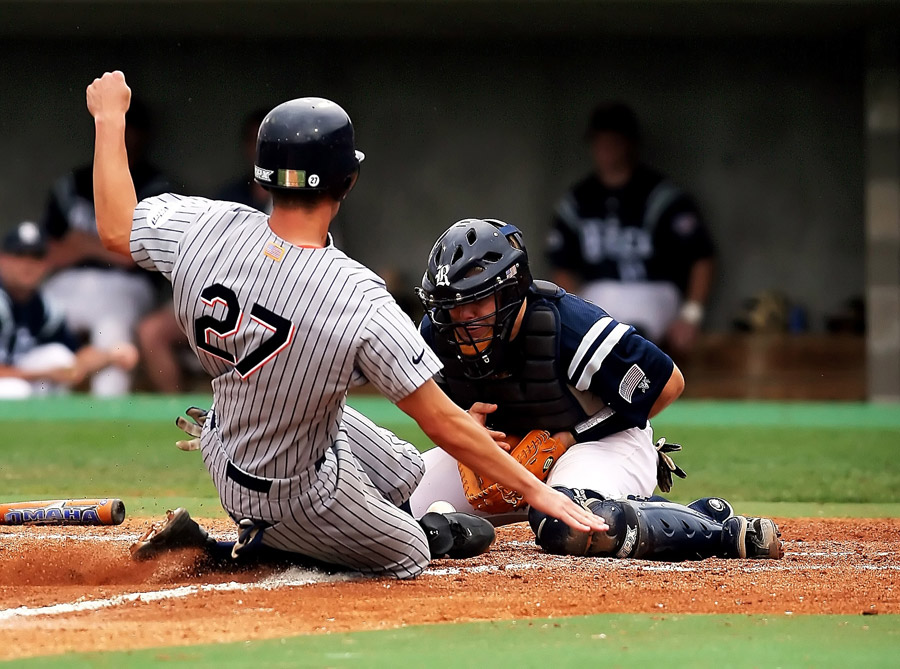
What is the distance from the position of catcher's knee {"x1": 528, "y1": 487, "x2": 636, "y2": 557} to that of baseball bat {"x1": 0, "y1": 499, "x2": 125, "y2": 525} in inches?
60.2

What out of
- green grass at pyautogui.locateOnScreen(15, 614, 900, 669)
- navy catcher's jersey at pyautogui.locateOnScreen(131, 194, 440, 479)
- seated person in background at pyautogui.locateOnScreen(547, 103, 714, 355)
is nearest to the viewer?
green grass at pyautogui.locateOnScreen(15, 614, 900, 669)

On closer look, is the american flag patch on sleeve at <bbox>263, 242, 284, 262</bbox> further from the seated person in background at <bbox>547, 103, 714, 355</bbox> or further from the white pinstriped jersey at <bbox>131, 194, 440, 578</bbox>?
the seated person in background at <bbox>547, 103, 714, 355</bbox>


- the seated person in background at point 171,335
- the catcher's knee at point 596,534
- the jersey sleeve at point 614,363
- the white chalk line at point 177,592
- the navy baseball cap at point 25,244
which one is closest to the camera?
the white chalk line at point 177,592

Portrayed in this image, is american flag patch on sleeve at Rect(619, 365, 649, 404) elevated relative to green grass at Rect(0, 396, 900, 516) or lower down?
elevated

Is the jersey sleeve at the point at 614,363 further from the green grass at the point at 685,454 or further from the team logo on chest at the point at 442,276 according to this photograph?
the green grass at the point at 685,454

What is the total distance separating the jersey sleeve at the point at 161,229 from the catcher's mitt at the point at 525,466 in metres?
1.56

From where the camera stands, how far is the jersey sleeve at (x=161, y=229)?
3859 mm

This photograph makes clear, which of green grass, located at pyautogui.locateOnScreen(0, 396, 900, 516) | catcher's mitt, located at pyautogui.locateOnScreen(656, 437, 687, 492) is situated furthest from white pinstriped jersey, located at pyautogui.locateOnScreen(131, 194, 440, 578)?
green grass, located at pyautogui.locateOnScreen(0, 396, 900, 516)

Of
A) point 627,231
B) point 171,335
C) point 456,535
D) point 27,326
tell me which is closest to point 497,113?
point 627,231

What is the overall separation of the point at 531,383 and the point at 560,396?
0.12 metres

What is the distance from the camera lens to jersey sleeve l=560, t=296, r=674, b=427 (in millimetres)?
4793

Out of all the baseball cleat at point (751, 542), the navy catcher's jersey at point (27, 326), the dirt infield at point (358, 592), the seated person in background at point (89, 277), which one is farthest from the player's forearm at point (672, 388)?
the seated person in background at point (89, 277)

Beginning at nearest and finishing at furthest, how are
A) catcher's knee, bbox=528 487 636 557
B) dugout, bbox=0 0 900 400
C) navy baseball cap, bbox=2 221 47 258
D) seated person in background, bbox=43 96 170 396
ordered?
catcher's knee, bbox=528 487 636 557 < navy baseball cap, bbox=2 221 47 258 < seated person in background, bbox=43 96 170 396 < dugout, bbox=0 0 900 400

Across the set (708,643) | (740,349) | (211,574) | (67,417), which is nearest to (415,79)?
(740,349)
